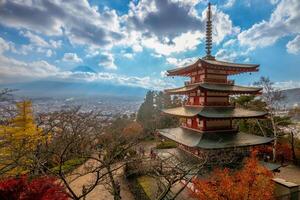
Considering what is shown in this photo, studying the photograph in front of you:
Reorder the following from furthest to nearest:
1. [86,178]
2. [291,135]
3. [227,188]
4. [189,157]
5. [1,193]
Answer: [291,135], [86,178], [189,157], [227,188], [1,193]

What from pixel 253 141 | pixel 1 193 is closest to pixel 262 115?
pixel 253 141

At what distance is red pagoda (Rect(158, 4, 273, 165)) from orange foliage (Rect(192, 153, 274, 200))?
118cm

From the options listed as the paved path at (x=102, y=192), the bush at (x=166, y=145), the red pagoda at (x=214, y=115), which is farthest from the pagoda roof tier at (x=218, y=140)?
the bush at (x=166, y=145)

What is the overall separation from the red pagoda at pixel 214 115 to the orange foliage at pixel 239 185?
1.18 metres

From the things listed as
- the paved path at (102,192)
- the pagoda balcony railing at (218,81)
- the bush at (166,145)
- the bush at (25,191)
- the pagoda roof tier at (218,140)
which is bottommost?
the paved path at (102,192)

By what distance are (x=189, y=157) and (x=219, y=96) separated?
17.6 feet

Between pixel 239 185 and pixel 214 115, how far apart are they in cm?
476

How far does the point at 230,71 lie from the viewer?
17047 mm

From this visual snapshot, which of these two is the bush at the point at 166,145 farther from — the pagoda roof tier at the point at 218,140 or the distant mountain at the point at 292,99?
the distant mountain at the point at 292,99

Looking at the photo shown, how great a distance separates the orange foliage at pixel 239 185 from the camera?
11.7m

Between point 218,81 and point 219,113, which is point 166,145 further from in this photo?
point 219,113

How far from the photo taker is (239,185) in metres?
12.0

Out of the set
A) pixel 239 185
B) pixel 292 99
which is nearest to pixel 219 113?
pixel 239 185

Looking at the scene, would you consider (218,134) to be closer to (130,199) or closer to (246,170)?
(246,170)
